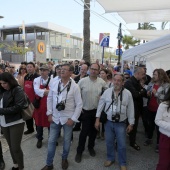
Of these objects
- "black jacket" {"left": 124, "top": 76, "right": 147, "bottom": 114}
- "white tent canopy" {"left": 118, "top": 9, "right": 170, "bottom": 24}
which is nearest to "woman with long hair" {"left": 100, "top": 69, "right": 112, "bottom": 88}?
"black jacket" {"left": 124, "top": 76, "right": 147, "bottom": 114}

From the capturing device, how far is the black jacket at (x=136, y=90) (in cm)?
391

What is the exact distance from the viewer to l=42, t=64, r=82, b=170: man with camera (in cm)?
321

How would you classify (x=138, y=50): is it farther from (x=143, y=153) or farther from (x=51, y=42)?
(x=51, y=42)

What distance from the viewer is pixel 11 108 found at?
9.34 ft

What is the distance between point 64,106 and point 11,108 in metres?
0.80

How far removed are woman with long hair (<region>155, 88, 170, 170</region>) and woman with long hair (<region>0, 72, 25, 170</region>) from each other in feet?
6.60

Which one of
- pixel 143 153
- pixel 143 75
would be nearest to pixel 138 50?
pixel 143 75

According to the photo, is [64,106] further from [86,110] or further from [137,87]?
[137,87]

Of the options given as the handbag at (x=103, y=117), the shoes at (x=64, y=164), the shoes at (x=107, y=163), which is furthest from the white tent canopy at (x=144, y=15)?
the shoes at (x=64, y=164)

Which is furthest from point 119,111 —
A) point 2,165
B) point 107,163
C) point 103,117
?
point 2,165

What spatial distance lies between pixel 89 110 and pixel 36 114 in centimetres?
135

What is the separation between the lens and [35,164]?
11.8ft

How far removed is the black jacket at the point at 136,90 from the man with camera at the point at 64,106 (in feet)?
3.96

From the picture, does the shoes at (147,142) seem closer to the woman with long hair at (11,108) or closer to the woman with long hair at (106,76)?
the woman with long hair at (106,76)
